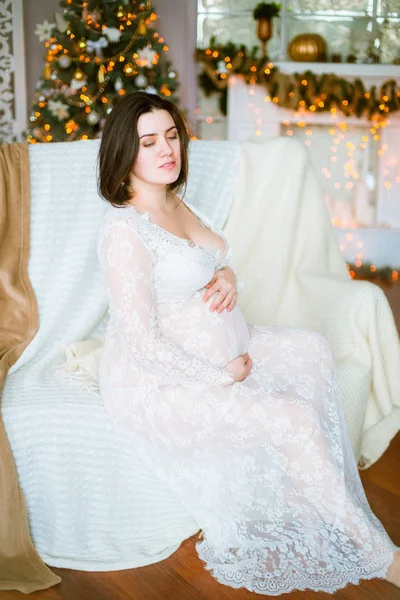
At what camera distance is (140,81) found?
201 inches

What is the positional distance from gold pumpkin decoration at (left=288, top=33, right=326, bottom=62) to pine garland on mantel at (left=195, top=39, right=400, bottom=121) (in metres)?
0.20

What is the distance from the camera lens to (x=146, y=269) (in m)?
1.88

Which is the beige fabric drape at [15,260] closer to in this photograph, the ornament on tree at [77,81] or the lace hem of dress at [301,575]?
the lace hem of dress at [301,575]

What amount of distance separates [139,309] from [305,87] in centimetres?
431

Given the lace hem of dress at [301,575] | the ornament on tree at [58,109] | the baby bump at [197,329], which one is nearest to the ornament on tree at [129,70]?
the ornament on tree at [58,109]

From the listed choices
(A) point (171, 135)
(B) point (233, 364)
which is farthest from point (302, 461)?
(A) point (171, 135)

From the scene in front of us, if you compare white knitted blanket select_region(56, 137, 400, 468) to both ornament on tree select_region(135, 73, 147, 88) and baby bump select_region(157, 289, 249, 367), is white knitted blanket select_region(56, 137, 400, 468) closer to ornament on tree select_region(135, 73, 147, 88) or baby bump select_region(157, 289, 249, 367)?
baby bump select_region(157, 289, 249, 367)

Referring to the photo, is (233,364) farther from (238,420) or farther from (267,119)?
(267,119)

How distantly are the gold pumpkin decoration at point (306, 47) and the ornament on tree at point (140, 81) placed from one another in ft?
4.53

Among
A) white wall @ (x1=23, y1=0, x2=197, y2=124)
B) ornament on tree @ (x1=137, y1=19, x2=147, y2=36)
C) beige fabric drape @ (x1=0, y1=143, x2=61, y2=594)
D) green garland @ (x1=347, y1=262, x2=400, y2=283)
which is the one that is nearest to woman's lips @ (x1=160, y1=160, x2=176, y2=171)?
beige fabric drape @ (x1=0, y1=143, x2=61, y2=594)

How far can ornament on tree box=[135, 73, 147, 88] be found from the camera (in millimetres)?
5113

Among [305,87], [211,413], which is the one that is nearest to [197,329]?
[211,413]

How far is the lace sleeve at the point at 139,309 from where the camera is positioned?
6.10 ft

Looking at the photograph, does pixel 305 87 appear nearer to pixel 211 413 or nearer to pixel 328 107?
pixel 328 107
